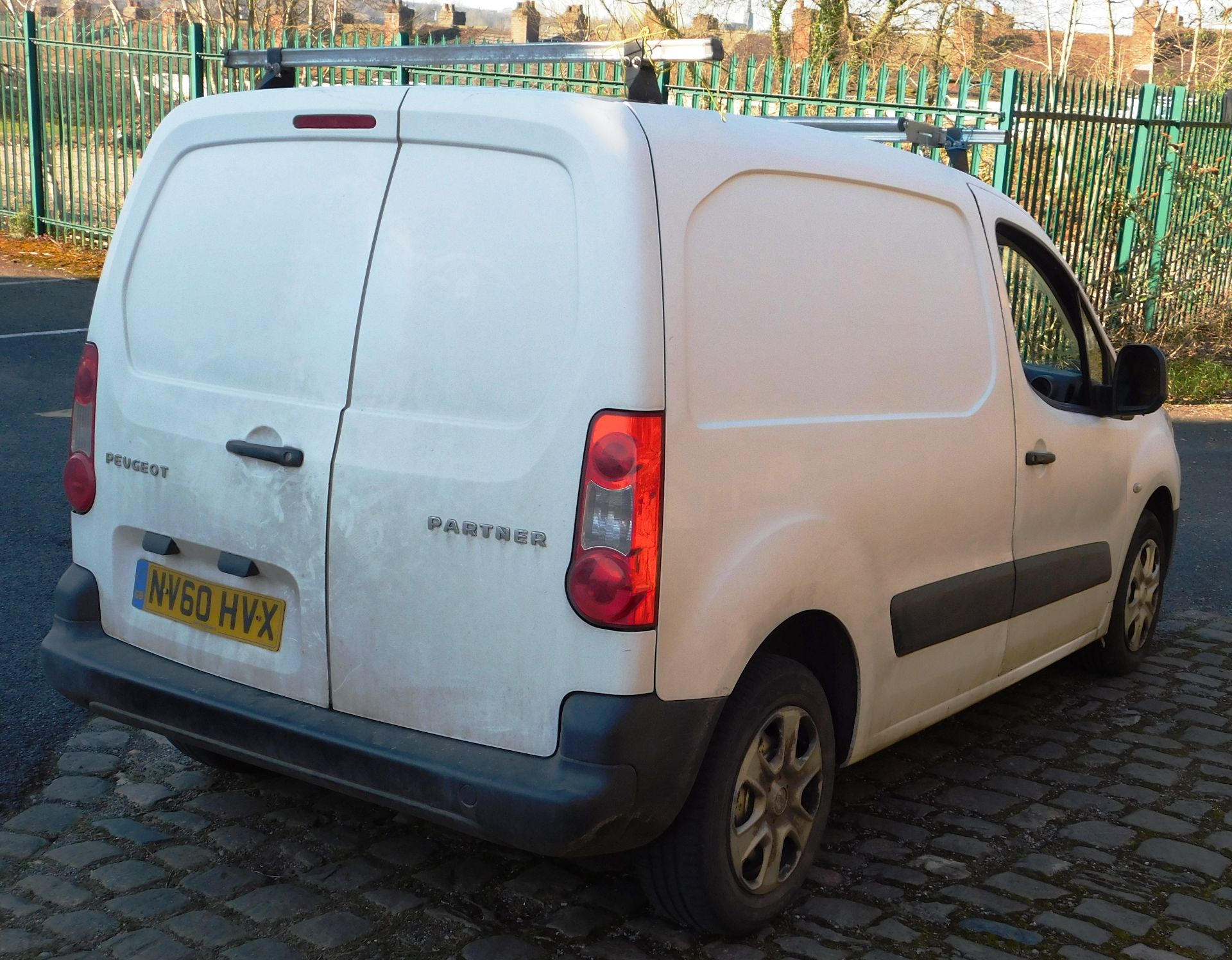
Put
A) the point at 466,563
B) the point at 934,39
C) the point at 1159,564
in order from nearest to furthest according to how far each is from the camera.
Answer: the point at 466,563, the point at 1159,564, the point at 934,39

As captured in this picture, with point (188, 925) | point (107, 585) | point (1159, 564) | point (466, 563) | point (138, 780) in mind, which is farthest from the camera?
point (1159, 564)

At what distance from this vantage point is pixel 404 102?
9.87 feet

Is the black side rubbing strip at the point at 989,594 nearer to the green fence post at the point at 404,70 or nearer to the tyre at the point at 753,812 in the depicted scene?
the tyre at the point at 753,812

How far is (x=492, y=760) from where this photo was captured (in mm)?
2809

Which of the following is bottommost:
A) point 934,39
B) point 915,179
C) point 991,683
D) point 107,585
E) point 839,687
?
point 991,683

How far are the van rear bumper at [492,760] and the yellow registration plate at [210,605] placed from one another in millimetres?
128

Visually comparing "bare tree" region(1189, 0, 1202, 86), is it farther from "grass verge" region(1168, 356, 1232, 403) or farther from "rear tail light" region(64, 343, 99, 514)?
"rear tail light" region(64, 343, 99, 514)

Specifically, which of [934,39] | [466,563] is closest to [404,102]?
→ [466,563]

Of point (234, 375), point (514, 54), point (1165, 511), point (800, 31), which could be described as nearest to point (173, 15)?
point (800, 31)

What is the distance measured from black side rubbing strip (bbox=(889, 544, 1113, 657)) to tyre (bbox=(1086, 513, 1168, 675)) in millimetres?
412

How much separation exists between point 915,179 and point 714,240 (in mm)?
1076

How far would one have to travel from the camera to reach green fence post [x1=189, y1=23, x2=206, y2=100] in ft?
47.4

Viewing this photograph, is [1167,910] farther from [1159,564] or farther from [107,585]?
[107,585]

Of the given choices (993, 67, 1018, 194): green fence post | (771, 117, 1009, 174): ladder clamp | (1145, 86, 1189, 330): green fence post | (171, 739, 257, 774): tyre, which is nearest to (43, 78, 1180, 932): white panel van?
(171, 739, 257, 774): tyre
